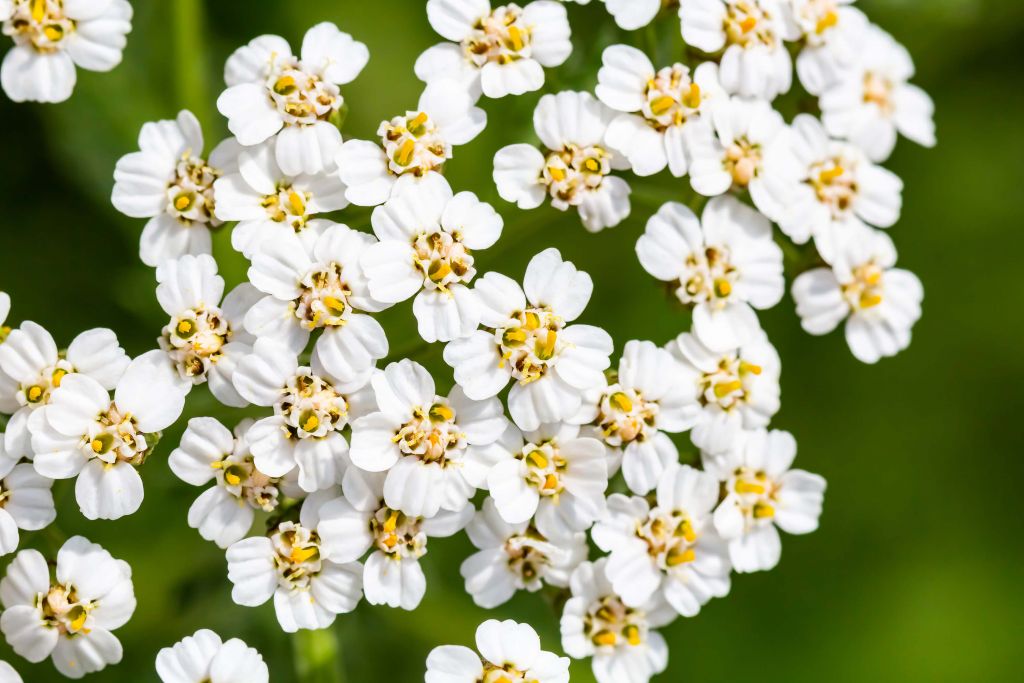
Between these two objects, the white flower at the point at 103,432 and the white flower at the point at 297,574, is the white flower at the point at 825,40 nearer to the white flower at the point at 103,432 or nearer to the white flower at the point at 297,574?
the white flower at the point at 297,574

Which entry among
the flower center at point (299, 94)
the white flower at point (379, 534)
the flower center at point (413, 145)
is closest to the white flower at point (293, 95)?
the flower center at point (299, 94)

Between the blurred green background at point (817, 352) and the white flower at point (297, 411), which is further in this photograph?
the blurred green background at point (817, 352)

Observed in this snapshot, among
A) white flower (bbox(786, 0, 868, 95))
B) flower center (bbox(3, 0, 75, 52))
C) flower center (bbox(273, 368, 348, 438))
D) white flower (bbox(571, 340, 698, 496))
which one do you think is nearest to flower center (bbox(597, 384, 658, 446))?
white flower (bbox(571, 340, 698, 496))

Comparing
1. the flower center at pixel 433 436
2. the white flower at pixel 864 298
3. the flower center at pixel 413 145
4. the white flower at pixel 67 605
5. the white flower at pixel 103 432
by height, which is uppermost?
the white flower at pixel 864 298

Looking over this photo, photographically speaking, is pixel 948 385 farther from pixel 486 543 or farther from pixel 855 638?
pixel 486 543

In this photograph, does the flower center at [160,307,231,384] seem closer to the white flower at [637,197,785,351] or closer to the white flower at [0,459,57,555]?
the white flower at [0,459,57,555]

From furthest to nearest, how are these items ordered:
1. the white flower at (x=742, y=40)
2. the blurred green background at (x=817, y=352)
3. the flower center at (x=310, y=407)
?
the blurred green background at (x=817, y=352) → the white flower at (x=742, y=40) → the flower center at (x=310, y=407)

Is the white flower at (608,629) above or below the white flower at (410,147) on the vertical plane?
below

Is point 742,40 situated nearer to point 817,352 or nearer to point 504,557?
point 504,557
